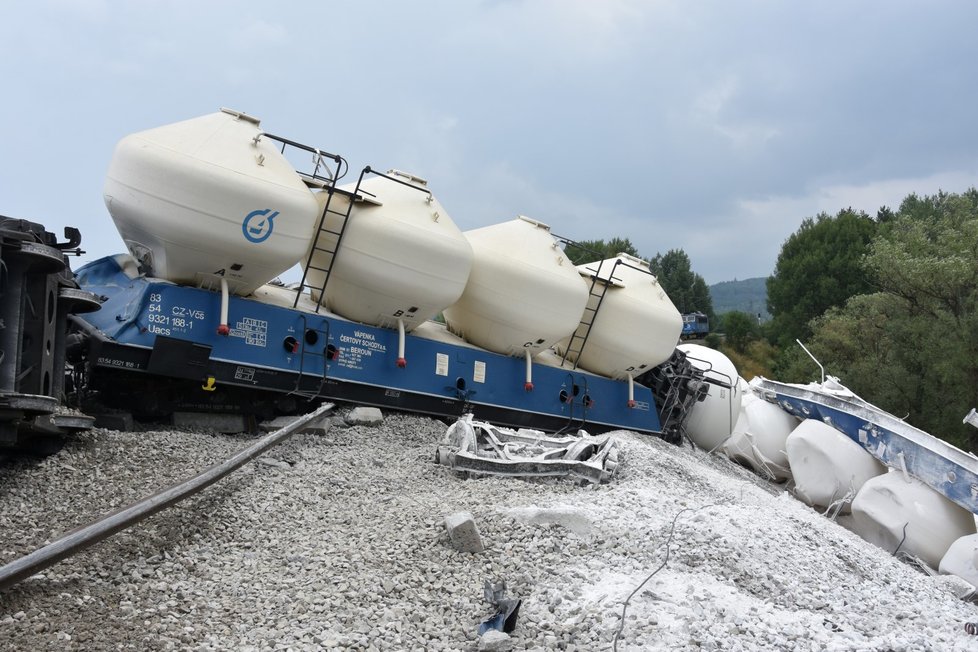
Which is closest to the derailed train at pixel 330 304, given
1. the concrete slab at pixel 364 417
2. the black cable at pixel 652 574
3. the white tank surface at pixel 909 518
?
the concrete slab at pixel 364 417

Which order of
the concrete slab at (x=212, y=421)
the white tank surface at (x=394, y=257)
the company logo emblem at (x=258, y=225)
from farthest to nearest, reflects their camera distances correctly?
1. the white tank surface at (x=394, y=257)
2. the concrete slab at (x=212, y=421)
3. the company logo emblem at (x=258, y=225)

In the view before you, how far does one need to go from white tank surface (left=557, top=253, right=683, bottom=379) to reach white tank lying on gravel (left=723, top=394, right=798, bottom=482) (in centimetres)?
290

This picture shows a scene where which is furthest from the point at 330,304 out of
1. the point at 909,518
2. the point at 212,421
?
the point at 909,518

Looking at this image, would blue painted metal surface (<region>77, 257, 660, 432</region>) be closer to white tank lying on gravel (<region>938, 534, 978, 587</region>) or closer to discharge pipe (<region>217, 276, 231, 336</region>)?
discharge pipe (<region>217, 276, 231, 336</region>)

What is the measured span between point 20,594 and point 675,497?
554cm

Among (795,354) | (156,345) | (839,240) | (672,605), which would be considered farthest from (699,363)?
(839,240)

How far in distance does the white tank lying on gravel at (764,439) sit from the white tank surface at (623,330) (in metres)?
2.90

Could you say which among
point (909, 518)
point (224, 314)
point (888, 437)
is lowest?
point (909, 518)

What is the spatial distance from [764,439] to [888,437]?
11.3ft

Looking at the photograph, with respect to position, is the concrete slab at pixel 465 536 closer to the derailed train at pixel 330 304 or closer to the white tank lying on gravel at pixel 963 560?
the derailed train at pixel 330 304

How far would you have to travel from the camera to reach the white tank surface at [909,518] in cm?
1187

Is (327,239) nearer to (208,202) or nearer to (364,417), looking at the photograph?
(208,202)

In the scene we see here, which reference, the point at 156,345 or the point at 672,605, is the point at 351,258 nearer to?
the point at 156,345

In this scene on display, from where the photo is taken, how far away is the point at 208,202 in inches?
386
